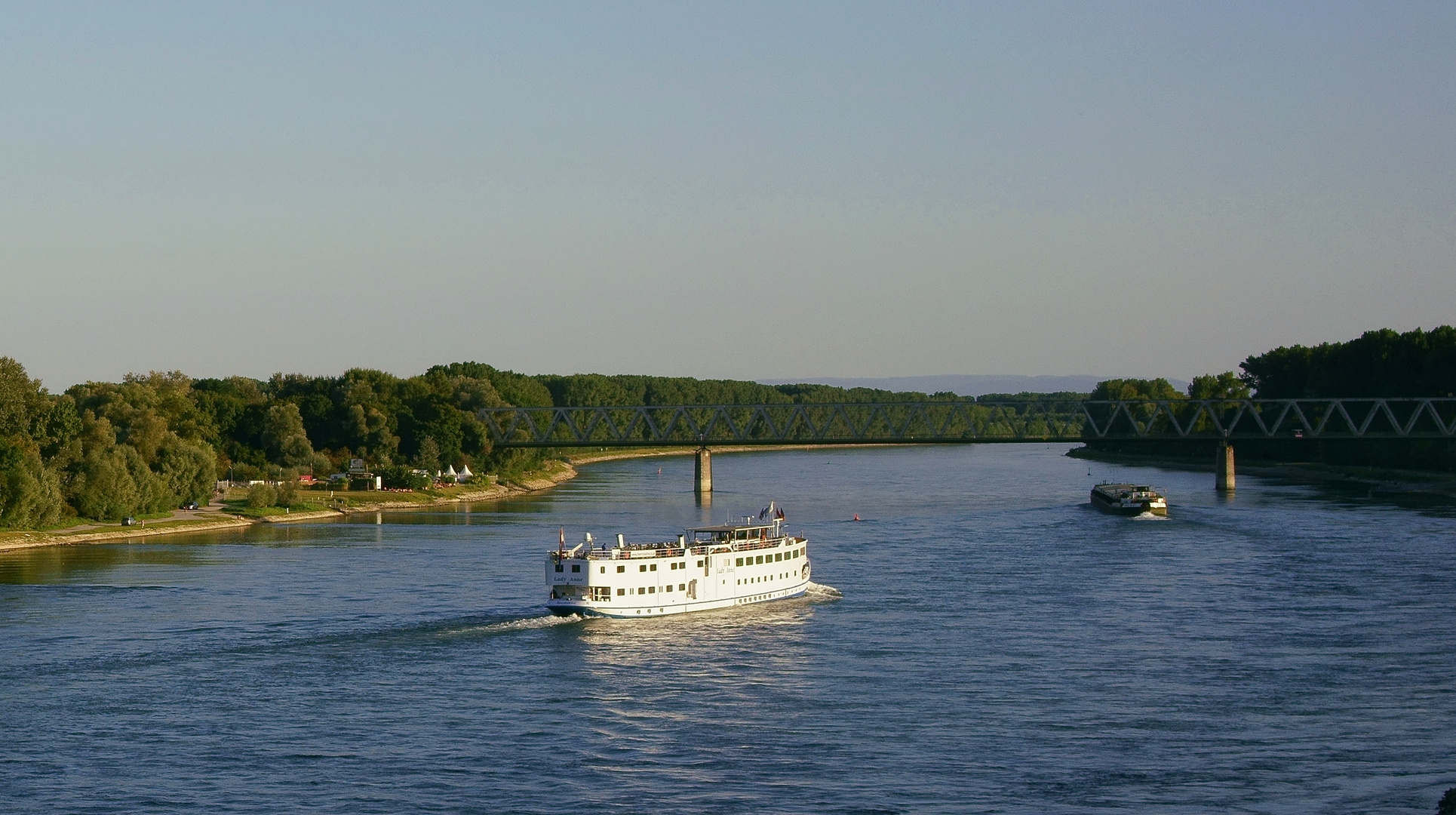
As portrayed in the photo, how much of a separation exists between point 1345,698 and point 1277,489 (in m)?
136

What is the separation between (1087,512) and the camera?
15525 centimetres

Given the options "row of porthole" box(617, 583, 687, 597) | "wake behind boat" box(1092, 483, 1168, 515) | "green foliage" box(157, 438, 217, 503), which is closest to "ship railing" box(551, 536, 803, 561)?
"row of porthole" box(617, 583, 687, 597)

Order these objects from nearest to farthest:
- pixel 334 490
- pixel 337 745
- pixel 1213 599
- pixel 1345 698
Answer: pixel 337 745
pixel 1345 698
pixel 1213 599
pixel 334 490

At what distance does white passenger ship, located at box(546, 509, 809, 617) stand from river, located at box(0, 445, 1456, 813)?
1261mm

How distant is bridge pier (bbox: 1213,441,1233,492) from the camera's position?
631 feet

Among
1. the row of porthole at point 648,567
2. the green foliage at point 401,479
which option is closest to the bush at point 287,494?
the green foliage at point 401,479

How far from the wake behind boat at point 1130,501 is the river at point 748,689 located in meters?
37.6

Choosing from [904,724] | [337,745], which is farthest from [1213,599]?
[337,745]

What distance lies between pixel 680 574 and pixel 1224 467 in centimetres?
12608

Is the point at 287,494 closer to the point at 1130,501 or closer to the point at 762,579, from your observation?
the point at 1130,501

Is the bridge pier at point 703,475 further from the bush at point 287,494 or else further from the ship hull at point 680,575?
the ship hull at point 680,575

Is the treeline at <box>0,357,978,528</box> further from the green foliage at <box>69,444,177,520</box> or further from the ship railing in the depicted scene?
the ship railing

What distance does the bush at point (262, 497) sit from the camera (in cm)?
15188

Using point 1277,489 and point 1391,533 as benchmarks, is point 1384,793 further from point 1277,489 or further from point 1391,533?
point 1277,489
